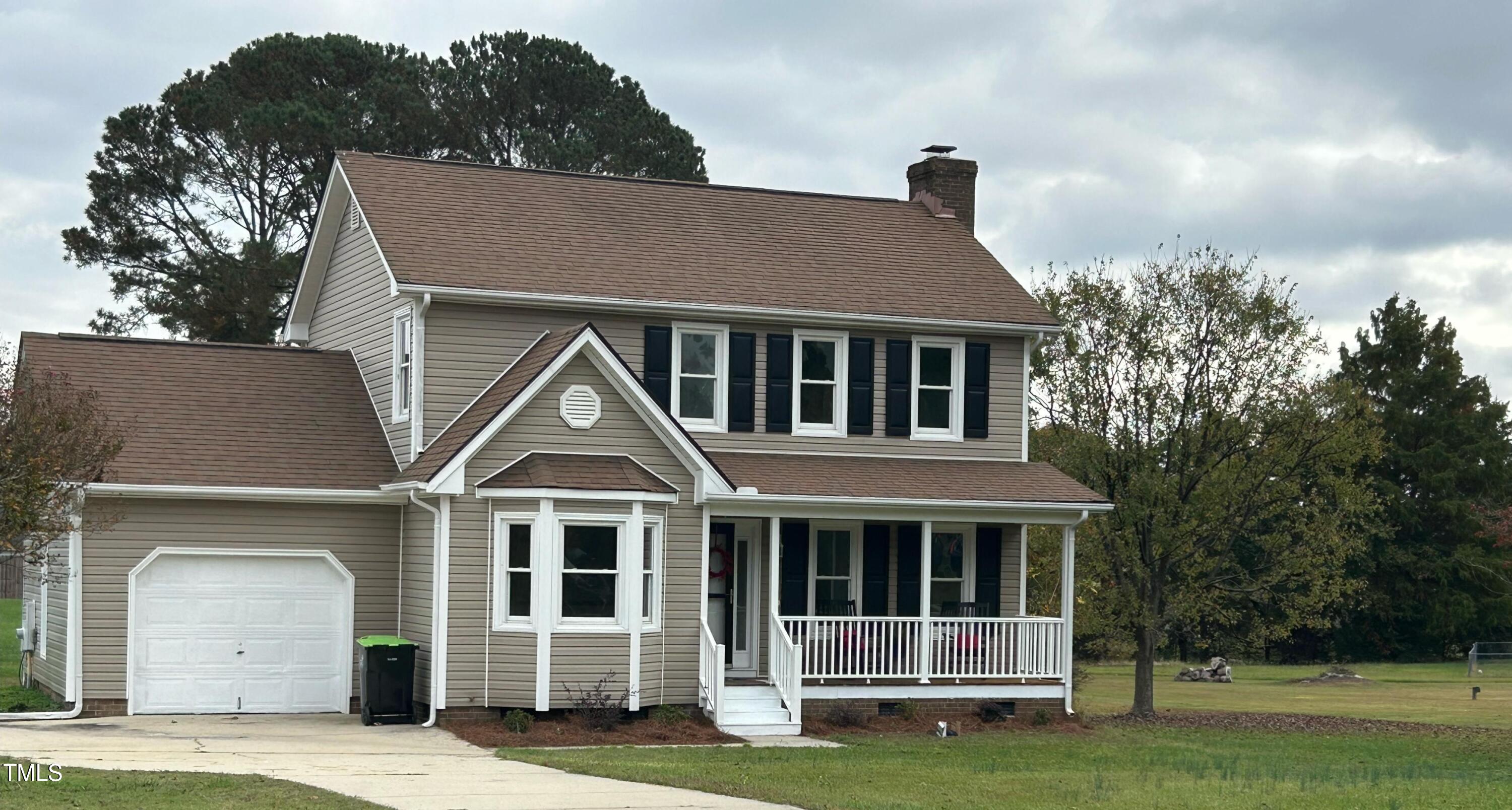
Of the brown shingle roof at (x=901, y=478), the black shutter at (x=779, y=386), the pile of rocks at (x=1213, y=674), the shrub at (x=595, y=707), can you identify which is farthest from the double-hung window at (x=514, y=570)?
the pile of rocks at (x=1213, y=674)

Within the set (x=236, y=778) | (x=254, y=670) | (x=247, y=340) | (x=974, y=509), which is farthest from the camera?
(x=247, y=340)

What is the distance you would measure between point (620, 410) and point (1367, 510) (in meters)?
13.5

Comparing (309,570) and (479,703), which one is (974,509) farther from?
(309,570)

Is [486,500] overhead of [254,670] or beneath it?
overhead

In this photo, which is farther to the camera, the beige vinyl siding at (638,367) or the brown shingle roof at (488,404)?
the beige vinyl siding at (638,367)

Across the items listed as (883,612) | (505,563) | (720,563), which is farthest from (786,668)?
(505,563)

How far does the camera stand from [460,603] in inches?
798

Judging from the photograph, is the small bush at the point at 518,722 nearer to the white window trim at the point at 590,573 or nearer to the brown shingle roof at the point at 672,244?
the white window trim at the point at 590,573

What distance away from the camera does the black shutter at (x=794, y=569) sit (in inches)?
934

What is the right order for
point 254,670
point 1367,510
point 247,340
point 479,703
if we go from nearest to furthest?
point 479,703 → point 254,670 → point 1367,510 → point 247,340

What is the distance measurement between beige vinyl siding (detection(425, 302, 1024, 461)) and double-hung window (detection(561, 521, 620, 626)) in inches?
111

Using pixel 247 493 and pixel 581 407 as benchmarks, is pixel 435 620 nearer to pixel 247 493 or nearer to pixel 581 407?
pixel 247 493

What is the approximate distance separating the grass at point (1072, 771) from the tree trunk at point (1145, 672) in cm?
369

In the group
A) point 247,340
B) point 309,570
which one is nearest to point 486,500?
point 309,570
